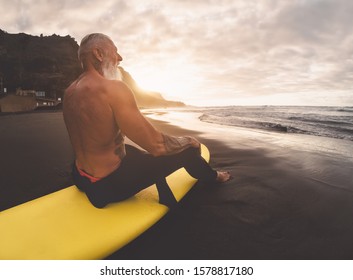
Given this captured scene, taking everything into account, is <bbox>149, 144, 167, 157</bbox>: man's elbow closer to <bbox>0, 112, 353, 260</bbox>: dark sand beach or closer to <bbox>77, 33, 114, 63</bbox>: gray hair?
<bbox>0, 112, 353, 260</bbox>: dark sand beach

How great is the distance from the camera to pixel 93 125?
1.92 m


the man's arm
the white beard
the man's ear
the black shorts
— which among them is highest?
the man's ear

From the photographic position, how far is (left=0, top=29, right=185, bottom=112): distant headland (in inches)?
1790

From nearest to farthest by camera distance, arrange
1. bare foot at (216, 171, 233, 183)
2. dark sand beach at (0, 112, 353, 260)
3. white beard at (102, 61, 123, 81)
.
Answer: dark sand beach at (0, 112, 353, 260), white beard at (102, 61, 123, 81), bare foot at (216, 171, 233, 183)

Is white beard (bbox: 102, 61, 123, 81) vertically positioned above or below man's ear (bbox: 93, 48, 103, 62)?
below

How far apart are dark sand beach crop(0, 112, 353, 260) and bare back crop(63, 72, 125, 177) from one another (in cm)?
82

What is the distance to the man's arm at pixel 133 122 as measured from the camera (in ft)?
6.07

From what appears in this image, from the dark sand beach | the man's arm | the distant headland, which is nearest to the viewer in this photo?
the man's arm

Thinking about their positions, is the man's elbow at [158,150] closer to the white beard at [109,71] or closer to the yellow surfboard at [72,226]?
the yellow surfboard at [72,226]

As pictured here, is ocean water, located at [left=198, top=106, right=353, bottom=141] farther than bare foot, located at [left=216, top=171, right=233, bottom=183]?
Yes

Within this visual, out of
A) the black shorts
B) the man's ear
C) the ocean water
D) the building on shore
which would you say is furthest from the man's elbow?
the building on shore

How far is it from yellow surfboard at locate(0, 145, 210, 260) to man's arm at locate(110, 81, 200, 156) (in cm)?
67

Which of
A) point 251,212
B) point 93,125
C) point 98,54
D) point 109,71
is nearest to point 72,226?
point 93,125

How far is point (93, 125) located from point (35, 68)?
93.5 metres
